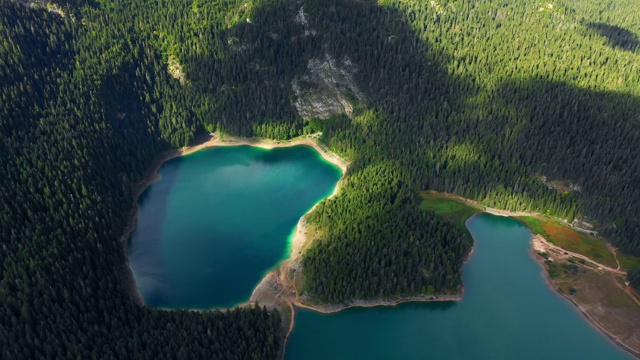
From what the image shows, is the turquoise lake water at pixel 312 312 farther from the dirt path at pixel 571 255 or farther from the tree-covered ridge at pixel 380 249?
the tree-covered ridge at pixel 380 249

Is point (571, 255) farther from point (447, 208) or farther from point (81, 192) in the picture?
point (81, 192)

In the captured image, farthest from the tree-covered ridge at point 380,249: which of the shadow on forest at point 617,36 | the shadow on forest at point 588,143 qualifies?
the shadow on forest at point 617,36

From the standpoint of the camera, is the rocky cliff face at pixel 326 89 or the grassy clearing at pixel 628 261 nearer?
the grassy clearing at pixel 628 261

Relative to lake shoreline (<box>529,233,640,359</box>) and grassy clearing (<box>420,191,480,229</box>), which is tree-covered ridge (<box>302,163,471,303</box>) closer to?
grassy clearing (<box>420,191,480,229</box>)

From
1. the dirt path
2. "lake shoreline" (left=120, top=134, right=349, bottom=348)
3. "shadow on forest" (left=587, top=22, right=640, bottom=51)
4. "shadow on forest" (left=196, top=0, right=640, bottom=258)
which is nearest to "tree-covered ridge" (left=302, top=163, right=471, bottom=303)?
"lake shoreline" (left=120, top=134, right=349, bottom=348)

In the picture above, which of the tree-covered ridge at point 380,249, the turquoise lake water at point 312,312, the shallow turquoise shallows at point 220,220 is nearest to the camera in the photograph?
the turquoise lake water at point 312,312

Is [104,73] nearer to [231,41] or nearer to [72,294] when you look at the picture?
[231,41]

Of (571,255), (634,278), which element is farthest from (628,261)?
(571,255)

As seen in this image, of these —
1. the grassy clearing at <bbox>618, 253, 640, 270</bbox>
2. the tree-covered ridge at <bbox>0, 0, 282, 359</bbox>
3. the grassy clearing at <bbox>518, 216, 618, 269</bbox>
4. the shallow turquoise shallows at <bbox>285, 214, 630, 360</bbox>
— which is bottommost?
the shallow turquoise shallows at <bbox>285, 214, 630, 360</bbox>
